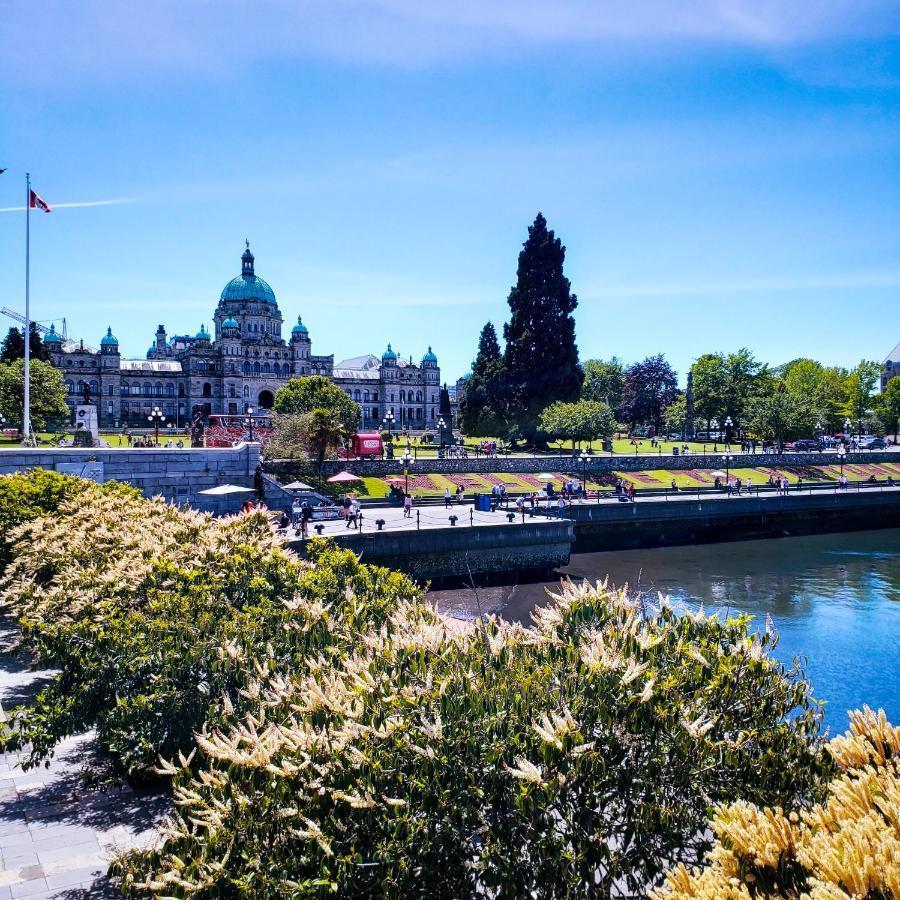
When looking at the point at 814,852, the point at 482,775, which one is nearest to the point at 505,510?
the point at 482,775

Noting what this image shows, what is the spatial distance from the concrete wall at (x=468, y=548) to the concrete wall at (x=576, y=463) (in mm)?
19911

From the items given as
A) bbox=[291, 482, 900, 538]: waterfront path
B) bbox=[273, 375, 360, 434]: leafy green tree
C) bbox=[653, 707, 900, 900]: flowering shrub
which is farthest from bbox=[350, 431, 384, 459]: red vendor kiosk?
bbox=[653, 707, 900, 900]: flowering shrub

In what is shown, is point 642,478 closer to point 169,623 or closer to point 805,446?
point 805,446

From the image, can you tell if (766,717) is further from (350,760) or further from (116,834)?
(116,834)

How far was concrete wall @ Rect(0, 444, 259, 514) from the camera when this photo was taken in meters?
37.9

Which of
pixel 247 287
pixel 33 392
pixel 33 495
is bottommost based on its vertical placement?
pixel 33 495

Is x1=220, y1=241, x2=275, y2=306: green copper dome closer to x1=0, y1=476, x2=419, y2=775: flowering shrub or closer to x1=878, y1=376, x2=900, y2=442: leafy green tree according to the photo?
x1=878, y1=376, x2=900, y2=442: leafy green tree

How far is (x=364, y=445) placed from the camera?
62125 millimetres

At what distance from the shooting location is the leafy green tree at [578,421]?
7400cm

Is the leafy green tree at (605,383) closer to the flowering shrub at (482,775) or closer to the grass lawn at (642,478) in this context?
the grass lawn at (642,478)

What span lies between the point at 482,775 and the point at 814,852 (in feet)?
12.4

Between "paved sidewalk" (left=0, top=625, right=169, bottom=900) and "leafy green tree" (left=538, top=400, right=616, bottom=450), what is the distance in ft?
199

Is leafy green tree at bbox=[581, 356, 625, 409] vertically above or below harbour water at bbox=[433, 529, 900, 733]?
above

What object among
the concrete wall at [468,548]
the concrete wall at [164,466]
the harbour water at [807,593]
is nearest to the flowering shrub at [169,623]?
the harbour water at [807,593]
